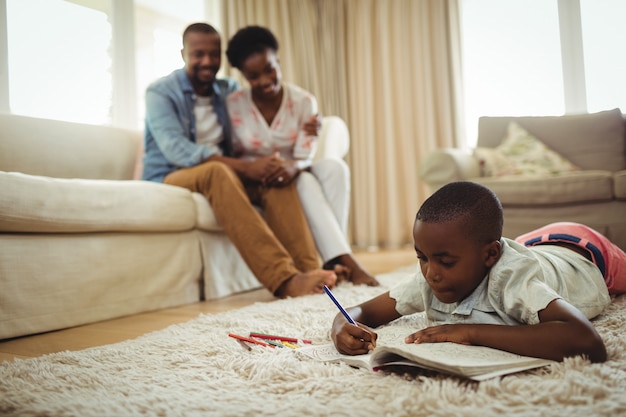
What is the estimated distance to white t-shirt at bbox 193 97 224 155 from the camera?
2219mm

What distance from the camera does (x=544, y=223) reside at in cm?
243

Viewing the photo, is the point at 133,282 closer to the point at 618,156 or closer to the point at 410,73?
the point at 618,156

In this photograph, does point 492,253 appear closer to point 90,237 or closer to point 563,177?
point 90,237

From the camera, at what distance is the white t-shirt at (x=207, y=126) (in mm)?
2219

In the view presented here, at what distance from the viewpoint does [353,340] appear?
913mm

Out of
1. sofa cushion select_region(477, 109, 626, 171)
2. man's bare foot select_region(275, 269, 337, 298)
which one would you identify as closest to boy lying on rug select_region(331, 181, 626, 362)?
man's bare foot select_region(275, 269, 337, 298)

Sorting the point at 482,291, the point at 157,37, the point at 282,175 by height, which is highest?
the point at 157,37

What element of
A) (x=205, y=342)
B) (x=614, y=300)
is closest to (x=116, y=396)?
(x=205, y=342)

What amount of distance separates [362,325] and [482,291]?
0.78ft

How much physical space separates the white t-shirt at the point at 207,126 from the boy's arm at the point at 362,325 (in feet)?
4.23

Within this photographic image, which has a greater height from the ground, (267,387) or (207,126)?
(207,126)

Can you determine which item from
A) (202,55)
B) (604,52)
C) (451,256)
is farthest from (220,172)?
(604,52)

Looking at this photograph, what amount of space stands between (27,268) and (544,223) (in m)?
2.17

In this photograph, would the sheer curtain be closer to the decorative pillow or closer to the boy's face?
the decorative pillow
